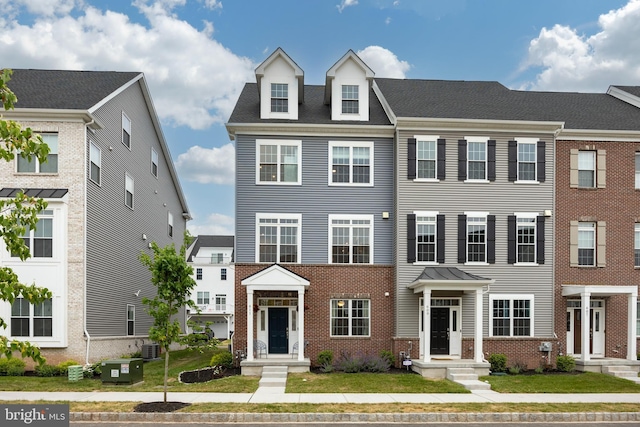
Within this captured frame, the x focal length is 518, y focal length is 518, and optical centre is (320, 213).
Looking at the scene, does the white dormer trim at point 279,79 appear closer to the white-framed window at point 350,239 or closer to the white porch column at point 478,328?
the white-framed window at point 350,239

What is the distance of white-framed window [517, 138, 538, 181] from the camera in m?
21.3

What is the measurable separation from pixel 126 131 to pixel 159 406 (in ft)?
51.2

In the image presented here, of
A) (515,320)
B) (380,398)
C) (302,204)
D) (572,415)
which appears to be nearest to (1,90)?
(380,398)

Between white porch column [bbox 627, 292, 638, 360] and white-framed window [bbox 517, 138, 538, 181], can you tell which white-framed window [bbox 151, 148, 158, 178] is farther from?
white porch column [bbox 627, 292, 638, 360]

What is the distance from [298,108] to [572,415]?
49.5 feet

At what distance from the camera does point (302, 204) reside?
2095 centimetres

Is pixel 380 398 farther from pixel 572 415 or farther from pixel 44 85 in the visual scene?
pixel 44 85

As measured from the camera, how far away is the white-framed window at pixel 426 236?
2081cm

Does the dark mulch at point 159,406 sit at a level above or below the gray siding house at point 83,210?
below

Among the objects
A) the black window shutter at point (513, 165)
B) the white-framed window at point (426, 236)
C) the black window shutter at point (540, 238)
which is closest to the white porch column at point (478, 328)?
the white-framed window at point (426, 236)

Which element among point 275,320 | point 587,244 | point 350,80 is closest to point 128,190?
point 275,320

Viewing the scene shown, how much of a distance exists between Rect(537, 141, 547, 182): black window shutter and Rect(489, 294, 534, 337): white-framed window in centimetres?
488

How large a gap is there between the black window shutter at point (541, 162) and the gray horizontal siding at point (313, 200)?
6.02 meters

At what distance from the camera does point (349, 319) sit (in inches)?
817
